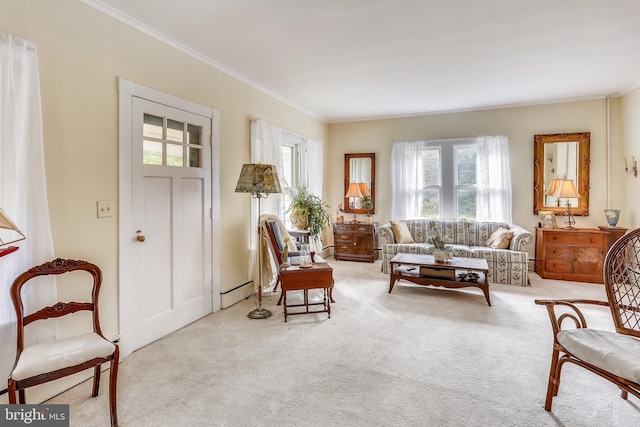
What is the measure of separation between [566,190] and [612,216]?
2.27ft

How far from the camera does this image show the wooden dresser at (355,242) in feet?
19.5

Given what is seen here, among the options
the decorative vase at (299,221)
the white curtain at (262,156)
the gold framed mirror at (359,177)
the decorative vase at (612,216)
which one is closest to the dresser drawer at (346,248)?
the gold framed mirror at (359,177)

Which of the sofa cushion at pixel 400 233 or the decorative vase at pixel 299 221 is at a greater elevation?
the decorative vase at pixel 299 221

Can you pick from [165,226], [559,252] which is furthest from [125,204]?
[559,252]

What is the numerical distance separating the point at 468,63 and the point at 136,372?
13.9ft

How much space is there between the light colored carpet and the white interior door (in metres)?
0.25

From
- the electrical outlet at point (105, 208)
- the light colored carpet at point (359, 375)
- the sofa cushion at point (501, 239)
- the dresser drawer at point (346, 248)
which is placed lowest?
the light colored carpet at point (359, 375)

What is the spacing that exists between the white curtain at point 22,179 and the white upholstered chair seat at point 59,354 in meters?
0.33

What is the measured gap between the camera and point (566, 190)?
15.3 feet

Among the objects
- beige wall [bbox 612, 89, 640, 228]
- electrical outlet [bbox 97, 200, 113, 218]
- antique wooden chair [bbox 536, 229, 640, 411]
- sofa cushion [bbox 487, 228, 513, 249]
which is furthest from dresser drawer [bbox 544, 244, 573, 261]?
electrical outlet [bbox 97, 200, 113, 218]

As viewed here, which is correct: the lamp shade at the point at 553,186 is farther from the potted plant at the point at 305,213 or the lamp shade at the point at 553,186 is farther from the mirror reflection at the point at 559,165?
the potted plant at the point at 305,213

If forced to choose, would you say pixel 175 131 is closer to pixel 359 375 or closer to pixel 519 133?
pixel 359 375

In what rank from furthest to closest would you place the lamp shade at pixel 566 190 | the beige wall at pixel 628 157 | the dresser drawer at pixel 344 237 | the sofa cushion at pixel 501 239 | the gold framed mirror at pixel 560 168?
the dresser drawer at pixel 344 237, the gold framed mirror at pixel 560 168, the sofa cushion at pixel 501 239, the lamp shade at pixel 566 190, the beige wall at pixel 628 157

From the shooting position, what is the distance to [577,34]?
2912 mm
